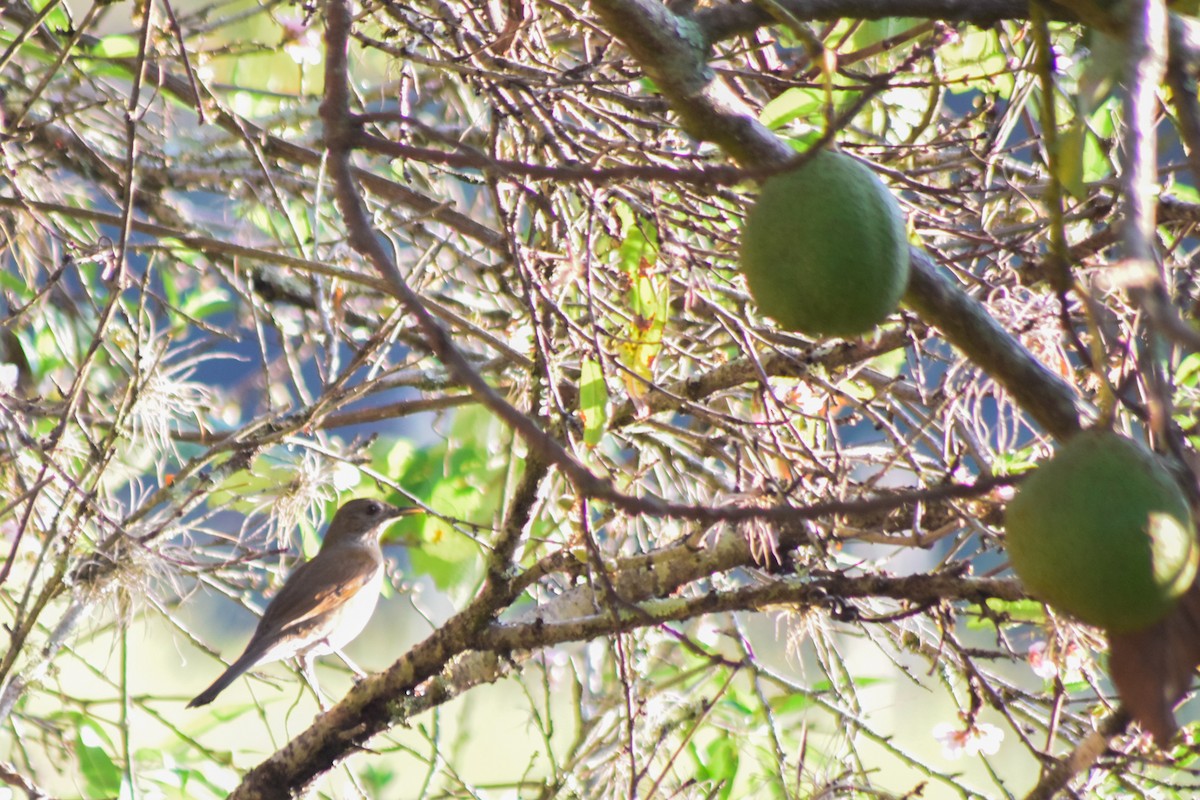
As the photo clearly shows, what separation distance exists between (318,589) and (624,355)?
11.9ft

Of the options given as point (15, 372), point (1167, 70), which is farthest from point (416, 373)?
point (1167, 70)

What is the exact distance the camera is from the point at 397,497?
5008 millimetres

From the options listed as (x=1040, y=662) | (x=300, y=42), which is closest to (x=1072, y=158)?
(x=1040, y=662)

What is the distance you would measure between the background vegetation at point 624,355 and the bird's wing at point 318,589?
599 millimetres

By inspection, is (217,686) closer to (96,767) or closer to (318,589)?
(96,767)

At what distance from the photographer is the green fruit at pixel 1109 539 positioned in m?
1.01

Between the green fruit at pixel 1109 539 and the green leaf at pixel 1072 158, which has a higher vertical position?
the green leaf at pixel 1072 158

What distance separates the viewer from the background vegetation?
1.45 metres

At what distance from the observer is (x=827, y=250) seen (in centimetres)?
127

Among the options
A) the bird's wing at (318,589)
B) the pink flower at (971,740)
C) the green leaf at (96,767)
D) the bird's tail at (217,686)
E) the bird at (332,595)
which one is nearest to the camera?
the pink flower at (971,740)

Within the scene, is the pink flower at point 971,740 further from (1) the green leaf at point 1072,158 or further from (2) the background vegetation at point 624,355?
(1) the green leaf at point 1072,158

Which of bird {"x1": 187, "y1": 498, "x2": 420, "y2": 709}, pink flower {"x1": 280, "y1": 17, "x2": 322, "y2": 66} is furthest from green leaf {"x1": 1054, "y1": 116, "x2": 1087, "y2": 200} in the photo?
bird {"x1": 187, "y1": 498, "x2": 420, "y2": 709}

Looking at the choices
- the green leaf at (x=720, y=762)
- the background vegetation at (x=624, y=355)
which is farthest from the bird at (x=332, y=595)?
Answer: the green leaf at (x=720, y=762)

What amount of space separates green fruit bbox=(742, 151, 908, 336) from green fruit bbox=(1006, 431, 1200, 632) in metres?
0.30
